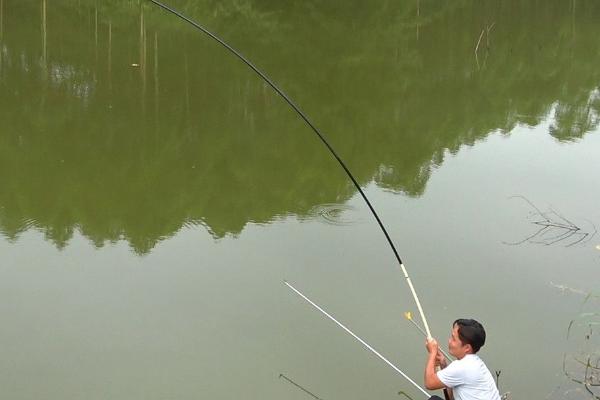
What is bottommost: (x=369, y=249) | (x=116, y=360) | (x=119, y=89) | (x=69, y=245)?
(x=116, y=360)

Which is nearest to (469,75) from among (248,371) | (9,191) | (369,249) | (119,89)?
(119,89)

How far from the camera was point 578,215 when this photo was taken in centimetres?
434

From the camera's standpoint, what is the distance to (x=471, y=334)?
1.90 metres

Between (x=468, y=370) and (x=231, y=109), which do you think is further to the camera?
(x=231, y=109)

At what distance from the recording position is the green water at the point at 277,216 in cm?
277

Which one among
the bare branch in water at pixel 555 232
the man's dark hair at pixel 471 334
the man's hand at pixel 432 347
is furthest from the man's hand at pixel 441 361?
the bare branch in water at pixel 555 232

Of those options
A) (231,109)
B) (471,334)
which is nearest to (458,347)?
(471,334)

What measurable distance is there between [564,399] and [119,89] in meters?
5.35

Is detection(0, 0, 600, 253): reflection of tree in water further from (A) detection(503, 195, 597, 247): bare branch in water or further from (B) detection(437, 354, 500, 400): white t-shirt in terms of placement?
(B) detection(437, 354, 500, 400): white t-shirt

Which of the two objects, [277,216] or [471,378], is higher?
[277,216]

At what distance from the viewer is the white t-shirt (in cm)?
190

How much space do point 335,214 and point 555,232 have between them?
1348mm

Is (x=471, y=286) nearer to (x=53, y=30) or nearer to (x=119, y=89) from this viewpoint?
(x=119, y=89)

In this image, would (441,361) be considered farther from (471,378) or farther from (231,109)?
(231,109)
